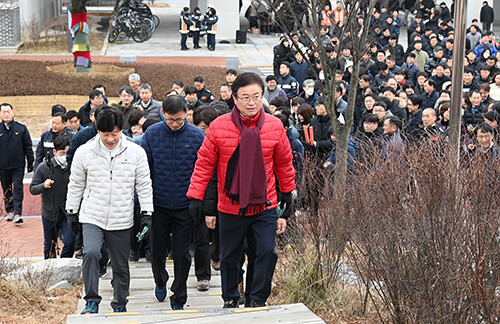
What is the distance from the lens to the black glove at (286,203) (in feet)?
20.9

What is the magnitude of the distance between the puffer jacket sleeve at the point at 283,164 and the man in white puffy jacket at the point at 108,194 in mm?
1248

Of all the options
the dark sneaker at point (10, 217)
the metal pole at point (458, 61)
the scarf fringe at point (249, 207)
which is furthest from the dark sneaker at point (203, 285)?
the dark sneaker at point (10, 217)

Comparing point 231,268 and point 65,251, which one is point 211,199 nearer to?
point 231,268

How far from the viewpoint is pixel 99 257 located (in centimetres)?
674

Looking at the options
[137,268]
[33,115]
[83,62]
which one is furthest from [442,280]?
[83,62]

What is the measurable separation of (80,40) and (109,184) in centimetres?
1721

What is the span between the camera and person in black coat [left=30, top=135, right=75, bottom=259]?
9.42 metres

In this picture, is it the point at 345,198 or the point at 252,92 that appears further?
the point at 345,198

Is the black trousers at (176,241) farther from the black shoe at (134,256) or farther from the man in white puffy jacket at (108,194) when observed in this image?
the black shoe at (134,256)

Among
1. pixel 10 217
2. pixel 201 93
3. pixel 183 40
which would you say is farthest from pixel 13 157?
pixel 183 40

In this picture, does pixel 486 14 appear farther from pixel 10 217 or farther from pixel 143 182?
pixel 143 182

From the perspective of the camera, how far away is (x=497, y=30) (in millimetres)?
39844

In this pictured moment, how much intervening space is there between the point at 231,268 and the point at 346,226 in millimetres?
1041

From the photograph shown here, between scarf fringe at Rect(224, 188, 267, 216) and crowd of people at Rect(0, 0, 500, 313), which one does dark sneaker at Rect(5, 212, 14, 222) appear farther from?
scarf fringe at Rect(224, 188, 267, 216)
